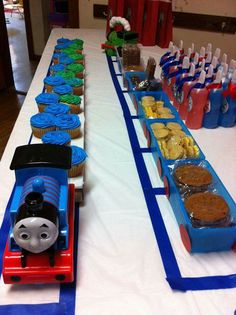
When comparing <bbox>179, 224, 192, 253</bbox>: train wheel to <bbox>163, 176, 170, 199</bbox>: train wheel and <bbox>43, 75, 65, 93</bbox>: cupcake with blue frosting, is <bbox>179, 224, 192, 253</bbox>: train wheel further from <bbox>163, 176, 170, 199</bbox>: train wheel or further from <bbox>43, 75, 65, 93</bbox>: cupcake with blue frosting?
<bbox>43, 75, 65, 93</bbox>: cupcake with blue frosting

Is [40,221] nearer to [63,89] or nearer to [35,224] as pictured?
[35,224]

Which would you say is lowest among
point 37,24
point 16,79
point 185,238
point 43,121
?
point 16,79

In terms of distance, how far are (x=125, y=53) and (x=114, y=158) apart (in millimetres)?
814

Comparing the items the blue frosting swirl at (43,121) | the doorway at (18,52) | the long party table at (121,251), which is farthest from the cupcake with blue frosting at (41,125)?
the doorway at (18,52)

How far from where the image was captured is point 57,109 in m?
1.05

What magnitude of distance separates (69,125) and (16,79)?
2.62m

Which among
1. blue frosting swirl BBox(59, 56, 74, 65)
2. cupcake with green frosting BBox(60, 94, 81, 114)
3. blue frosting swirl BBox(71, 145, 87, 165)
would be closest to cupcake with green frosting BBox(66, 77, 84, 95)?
cupcake with green frosting BBox(60, 94, 81, 114)

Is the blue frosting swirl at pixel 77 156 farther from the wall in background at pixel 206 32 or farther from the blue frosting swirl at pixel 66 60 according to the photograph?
the wall in background at pixel 206 32

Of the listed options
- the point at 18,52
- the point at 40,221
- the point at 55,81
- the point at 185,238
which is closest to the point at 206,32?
the point at 55,81

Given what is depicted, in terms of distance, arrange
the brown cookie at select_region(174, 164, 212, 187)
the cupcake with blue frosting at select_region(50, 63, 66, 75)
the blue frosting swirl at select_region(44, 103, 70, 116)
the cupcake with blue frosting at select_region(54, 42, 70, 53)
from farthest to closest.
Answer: the cupcake with blue frosting at select_region(54, 42, 70, 53) → the cupcake with blue frosting at select_region(50, 63, 66, 75) → the blue frosting swirl at select_region(44, 103, 70, 116) → the brown cookie at select_region(174, 164, 212, 187)

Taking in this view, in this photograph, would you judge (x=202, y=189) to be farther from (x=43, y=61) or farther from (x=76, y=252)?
(x=43, y=61)

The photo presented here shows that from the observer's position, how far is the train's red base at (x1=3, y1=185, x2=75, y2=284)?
0.59m

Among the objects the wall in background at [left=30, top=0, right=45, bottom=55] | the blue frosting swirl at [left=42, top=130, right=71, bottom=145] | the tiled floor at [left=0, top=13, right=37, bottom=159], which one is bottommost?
the tiled floor at [left=0, top=13, right=37, bottom=159]

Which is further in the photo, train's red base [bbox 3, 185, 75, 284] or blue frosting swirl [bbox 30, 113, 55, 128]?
blue frosting swirl [bbox 30, 113, 55, 128]
